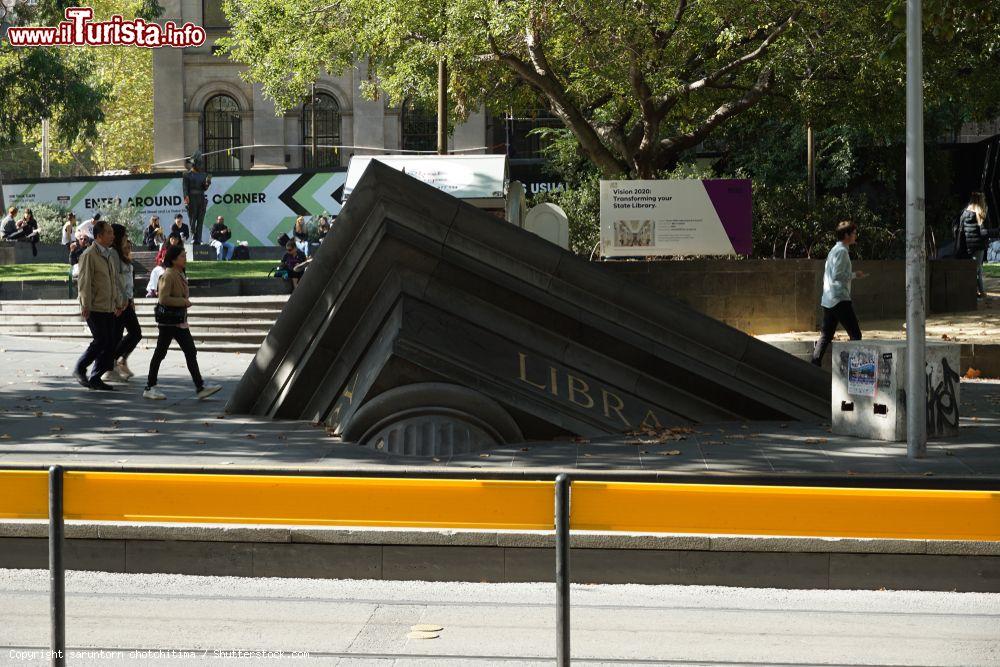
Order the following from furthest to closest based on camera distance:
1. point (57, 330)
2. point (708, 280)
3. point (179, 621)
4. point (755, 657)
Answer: point (57, 330), point (708, 280), point (179, 621), point (755, 657)

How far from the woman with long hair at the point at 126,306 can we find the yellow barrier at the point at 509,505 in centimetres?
890

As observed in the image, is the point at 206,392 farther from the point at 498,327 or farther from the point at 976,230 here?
the point at 976,230

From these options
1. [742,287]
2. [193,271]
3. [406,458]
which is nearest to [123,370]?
[406,458]

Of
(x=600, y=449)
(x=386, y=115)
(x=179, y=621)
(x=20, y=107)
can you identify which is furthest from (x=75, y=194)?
(x=179, y=621)

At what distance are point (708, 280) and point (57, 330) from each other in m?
10.9

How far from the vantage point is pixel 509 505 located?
15.2 ft

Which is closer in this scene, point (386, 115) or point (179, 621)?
point (179, 621)

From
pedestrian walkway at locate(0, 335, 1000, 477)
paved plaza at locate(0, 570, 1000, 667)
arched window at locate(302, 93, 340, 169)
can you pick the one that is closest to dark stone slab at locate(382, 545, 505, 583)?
paved plaza at locate(0, 570, 1000, 667)

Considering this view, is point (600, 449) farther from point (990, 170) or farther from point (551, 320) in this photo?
point (990, 170)

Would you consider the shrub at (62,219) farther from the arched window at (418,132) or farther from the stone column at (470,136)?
the arched window at (418,132)

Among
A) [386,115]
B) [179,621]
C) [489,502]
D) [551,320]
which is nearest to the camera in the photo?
[489,502]

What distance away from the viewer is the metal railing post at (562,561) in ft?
14.2

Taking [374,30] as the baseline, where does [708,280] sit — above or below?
below

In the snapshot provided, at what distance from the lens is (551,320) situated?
10547 mm
